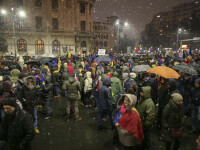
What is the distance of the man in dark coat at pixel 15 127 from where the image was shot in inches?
111

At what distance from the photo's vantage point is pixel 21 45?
35.0m

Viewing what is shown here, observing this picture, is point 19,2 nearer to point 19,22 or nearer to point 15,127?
point 19,22

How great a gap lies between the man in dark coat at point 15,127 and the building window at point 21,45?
120ft

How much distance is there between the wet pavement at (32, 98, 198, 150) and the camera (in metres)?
4.55

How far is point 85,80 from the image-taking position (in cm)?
728

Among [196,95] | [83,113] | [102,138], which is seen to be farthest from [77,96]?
[196,95]

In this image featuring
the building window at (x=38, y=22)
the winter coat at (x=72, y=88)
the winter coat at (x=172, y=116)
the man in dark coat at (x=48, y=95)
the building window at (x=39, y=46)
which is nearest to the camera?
the winter coat at (x=172, y=116)

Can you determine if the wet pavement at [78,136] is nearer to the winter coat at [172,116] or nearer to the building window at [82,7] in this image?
the winter coat at [172,116]

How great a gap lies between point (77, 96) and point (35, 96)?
1.64 metres

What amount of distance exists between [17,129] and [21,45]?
37.1m

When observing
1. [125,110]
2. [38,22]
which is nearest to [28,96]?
[125,110]

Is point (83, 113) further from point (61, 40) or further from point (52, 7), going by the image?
point (52, 7)

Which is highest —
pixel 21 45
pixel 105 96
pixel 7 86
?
pixel 21 45

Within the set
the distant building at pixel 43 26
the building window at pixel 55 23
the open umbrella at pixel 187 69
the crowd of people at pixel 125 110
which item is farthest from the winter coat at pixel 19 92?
the building window at pixel 55 23
